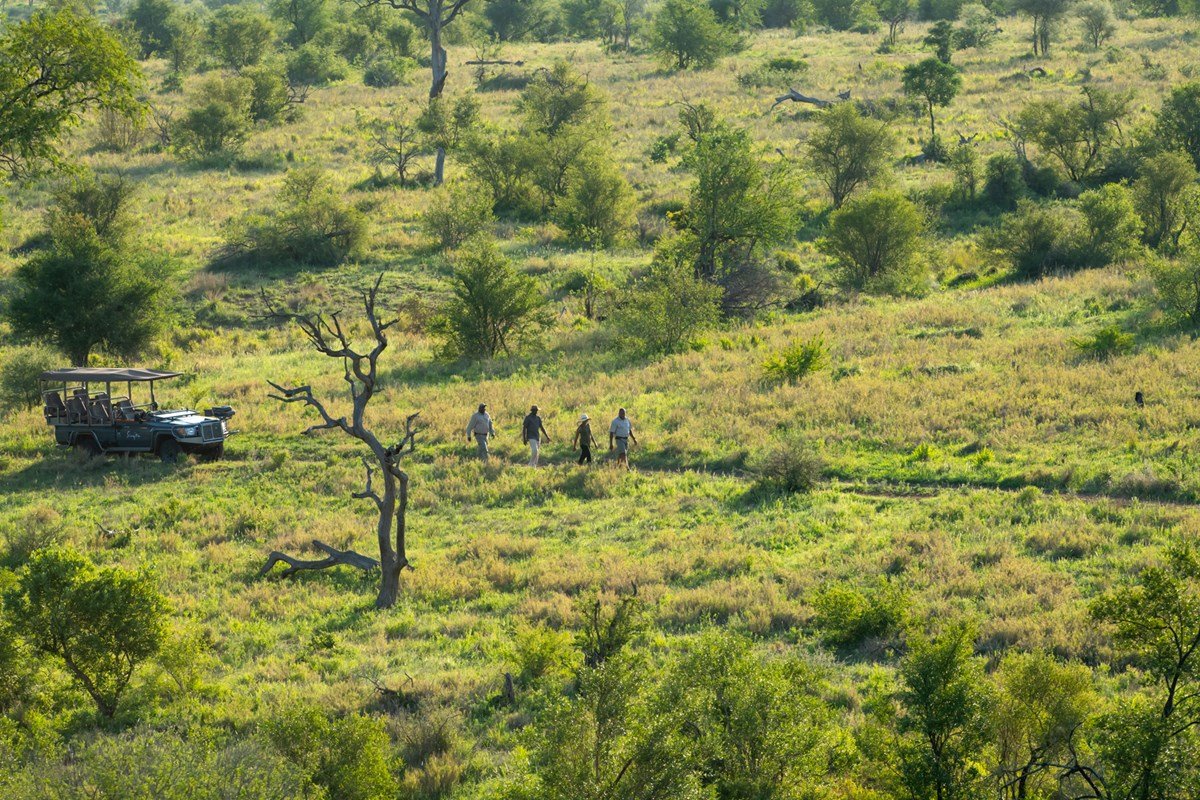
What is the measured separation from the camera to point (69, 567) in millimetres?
13461

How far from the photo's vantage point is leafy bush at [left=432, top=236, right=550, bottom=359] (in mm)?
32562

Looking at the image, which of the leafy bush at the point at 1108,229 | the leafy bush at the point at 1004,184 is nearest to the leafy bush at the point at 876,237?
the leafy bush at the point at 1108,229

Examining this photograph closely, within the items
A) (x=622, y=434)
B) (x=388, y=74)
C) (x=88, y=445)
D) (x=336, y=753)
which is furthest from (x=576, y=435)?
(x=388, y=74)

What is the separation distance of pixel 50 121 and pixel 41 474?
8.83m

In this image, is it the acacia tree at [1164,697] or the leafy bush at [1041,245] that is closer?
the acacia tree at [1164,697]

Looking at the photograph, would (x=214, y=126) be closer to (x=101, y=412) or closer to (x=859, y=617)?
(x=101, y=412)

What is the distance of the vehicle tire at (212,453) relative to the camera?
25359 millimetres

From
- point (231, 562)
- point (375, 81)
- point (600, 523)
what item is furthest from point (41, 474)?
point (375, 81)

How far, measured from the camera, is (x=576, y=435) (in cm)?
2392

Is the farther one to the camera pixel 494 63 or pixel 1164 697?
pixel 494 63

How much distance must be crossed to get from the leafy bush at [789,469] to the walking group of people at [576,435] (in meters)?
3.00

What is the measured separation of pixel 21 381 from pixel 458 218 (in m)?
19.1

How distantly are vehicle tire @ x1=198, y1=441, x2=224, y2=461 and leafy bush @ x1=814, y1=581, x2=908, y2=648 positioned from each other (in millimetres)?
15235

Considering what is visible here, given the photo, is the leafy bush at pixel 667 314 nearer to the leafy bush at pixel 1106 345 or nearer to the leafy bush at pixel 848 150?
the leafy bush at pixel 1106 345
